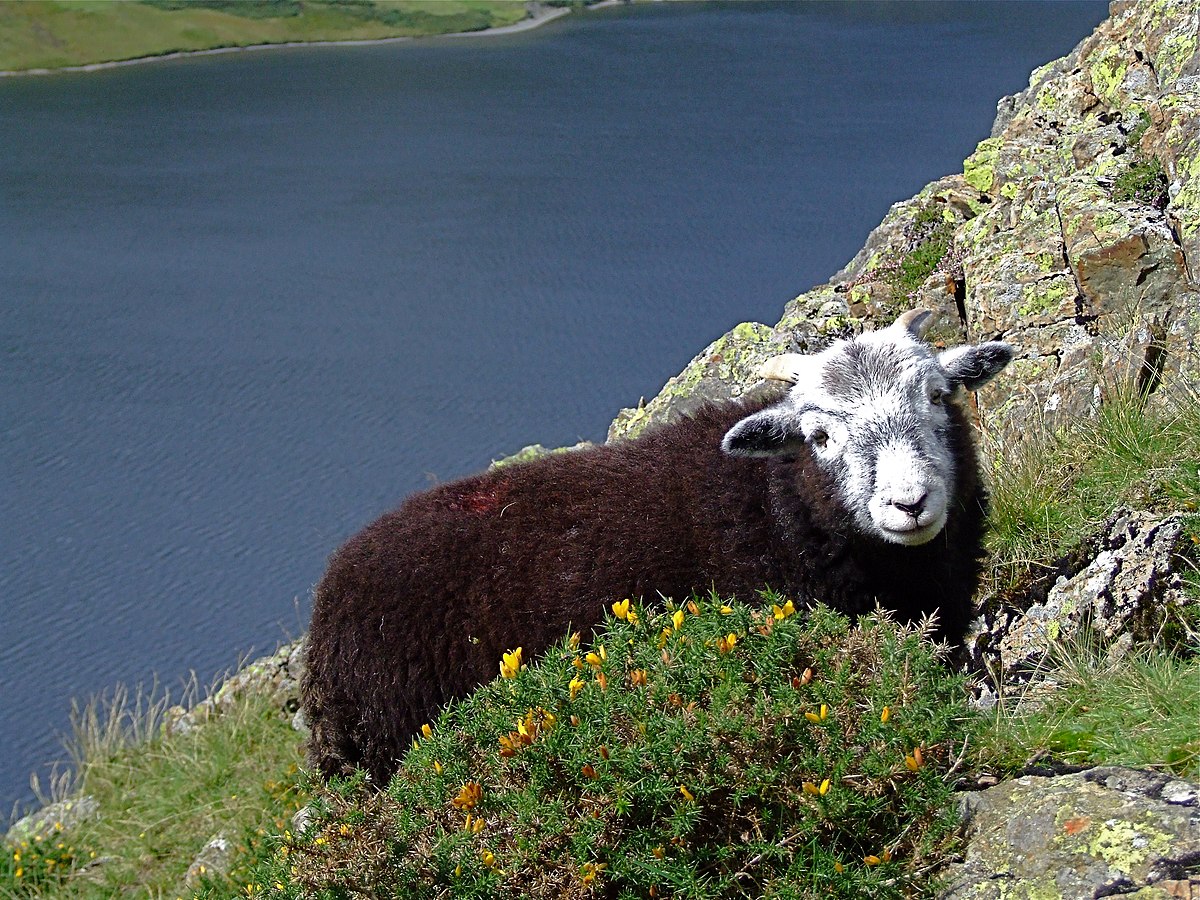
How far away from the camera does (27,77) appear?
127 feet

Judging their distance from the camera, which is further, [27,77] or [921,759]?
[27,77]

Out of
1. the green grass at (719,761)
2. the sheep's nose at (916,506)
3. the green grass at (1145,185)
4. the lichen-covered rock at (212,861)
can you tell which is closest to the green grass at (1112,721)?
the green grass at (719,761)

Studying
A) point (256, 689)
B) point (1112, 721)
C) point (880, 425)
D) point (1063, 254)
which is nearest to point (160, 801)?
point (256, 689)

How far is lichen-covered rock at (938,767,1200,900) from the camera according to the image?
356 centimetres

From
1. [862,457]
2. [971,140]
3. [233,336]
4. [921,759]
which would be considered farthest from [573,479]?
[971,140]

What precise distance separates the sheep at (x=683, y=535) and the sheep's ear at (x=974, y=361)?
0.03 ft

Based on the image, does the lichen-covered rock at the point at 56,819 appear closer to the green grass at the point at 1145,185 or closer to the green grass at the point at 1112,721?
the green grass at the point at 1112,721

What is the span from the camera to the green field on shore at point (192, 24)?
40156mm

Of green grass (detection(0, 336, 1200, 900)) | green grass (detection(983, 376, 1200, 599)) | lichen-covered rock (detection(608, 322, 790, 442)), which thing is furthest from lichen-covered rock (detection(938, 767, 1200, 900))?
lichen-covered rock (detection(608, 322, 790, 442))

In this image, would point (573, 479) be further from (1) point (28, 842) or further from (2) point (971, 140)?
(2) point (971, 140)

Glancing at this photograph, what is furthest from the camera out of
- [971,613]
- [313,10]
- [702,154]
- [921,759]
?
[313,10]

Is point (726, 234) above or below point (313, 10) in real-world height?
below

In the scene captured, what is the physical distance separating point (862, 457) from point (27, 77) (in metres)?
41.0

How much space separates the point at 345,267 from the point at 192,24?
79.0ft
